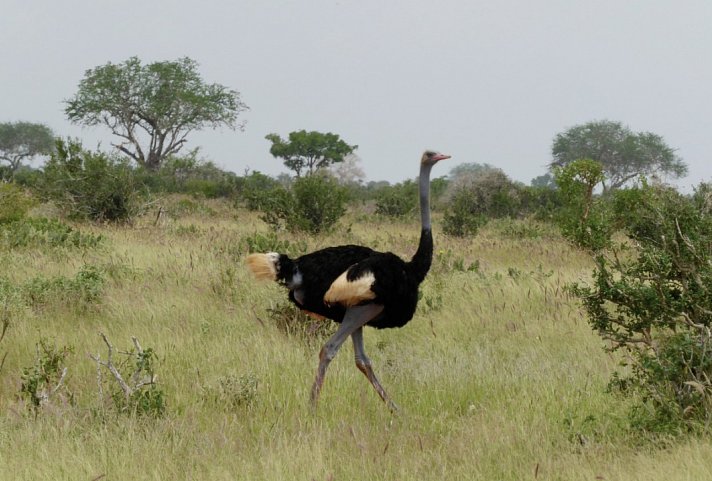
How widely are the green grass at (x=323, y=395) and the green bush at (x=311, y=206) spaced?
5853mm

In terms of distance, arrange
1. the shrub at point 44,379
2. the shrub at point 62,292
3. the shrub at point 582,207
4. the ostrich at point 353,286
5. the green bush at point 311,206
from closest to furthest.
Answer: the shrub at point 44,379, the ostrich at point 353,286, the shrub at point 62,292, the shrub at point 582,207, the green bush at point 311,206

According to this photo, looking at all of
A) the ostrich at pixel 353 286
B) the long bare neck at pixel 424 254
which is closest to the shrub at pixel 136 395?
the ostrich at pixel 353 286

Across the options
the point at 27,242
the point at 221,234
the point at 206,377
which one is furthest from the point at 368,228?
the point at 206,377

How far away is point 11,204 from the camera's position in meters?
12.0

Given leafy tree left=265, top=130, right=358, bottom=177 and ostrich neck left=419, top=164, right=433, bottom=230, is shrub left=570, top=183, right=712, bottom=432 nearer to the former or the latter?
ostrich neck left=419, top=164, right=433, bottom=230

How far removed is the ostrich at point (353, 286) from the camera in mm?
4258

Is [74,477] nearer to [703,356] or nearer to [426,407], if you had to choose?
[426,407]

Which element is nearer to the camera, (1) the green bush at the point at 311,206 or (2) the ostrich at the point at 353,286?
(2) the ostrich at the point at 353,286

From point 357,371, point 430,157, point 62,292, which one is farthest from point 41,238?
point 430,157

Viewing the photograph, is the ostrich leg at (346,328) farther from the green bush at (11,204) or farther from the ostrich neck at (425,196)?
the green bush at (11,204)

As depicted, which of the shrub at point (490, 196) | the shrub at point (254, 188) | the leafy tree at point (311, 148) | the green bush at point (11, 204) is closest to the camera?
the green bush at point (11, 204)

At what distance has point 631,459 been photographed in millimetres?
3207

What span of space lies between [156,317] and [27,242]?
14.4 feet

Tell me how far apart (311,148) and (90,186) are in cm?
3454
